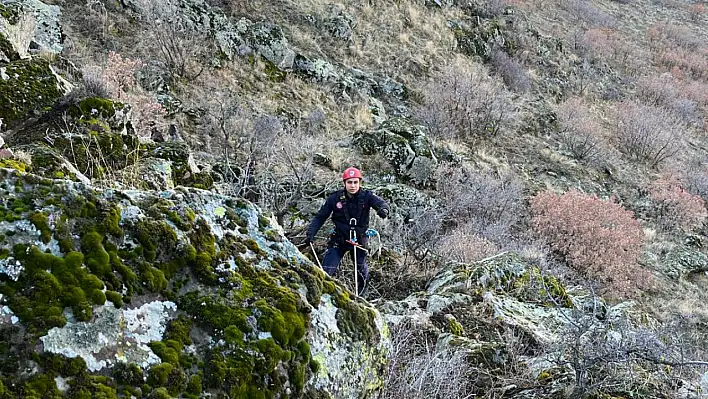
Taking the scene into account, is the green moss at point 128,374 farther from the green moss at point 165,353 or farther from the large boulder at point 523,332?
the large boulder at point 523,332

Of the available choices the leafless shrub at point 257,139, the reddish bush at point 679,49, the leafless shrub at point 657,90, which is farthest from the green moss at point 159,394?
the reddish bush at point 679,49

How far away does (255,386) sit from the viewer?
5.67 feet

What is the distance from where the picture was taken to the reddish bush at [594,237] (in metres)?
9.02

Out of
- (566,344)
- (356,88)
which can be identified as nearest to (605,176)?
(356,88)

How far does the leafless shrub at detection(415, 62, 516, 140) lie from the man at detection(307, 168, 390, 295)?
8105mm

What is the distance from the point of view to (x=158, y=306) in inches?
67.8

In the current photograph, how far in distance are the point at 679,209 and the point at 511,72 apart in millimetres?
7165

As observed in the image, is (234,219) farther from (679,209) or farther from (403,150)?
(679,209)

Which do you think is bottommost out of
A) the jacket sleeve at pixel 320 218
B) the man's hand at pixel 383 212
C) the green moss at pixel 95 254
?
the jacket sleeve at pixel 320 218

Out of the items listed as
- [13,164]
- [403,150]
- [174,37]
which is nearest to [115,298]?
[13,164]

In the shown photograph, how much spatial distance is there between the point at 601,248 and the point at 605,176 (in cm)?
517

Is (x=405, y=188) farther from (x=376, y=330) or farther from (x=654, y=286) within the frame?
(x=376, y=330)

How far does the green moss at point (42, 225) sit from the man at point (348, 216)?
3134 mm

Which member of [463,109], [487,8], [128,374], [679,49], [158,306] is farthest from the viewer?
[679,49]
